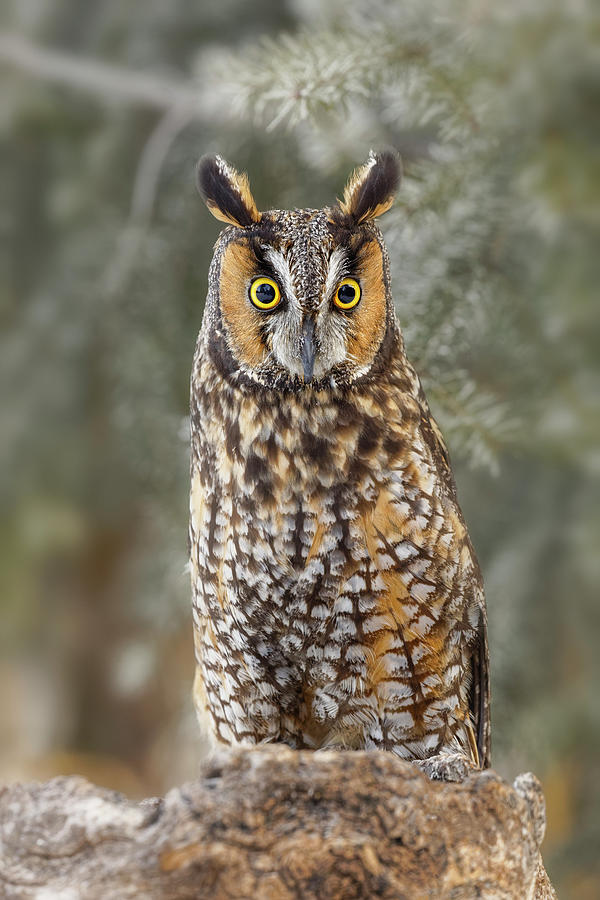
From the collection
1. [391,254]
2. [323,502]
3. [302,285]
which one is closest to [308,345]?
[302,285]

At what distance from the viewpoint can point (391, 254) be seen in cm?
207

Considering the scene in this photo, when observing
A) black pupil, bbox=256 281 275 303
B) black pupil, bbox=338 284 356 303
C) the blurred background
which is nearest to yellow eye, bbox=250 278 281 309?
black pupil, bbox=256 281 275 303

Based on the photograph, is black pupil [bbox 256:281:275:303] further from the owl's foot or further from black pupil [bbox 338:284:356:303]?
the owl's foot

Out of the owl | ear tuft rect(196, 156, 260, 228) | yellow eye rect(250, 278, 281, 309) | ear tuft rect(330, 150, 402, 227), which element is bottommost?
the owl

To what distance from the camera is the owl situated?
163 cm

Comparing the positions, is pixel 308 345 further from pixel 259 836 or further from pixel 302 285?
pixel 259 836

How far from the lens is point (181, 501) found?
282 cm

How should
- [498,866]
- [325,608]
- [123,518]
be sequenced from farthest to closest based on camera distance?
[123,518], [325,608], [498,866]

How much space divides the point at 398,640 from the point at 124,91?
164 centimetres

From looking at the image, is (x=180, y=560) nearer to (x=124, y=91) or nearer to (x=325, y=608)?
(x=325, y=608)

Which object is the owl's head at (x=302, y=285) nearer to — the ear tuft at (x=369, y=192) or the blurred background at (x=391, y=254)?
the ear tuft at (x=369, y=192)

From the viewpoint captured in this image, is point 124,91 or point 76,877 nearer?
point 76,877

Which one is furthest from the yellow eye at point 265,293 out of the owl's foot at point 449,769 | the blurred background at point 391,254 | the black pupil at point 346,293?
the owl's foot at point 449,769

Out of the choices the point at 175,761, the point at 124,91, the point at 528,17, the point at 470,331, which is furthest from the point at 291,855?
the point at 175,761
